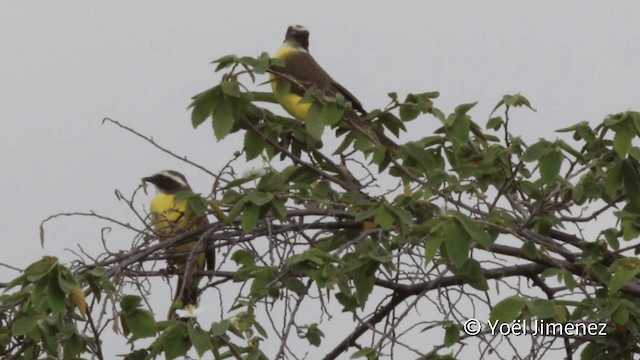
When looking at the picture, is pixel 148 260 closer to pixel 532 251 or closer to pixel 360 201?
pixel 360 201

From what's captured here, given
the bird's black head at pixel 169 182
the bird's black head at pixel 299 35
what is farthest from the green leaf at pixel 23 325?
the bird's black head at pixel 299 35

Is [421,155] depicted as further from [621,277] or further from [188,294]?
[188,294]

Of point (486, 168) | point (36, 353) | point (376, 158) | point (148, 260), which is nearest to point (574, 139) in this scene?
point (486, 168)

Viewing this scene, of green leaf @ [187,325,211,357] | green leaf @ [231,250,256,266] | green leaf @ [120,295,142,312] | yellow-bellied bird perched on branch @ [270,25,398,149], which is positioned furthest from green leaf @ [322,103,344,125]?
green leaf @ [187,325,211,357]

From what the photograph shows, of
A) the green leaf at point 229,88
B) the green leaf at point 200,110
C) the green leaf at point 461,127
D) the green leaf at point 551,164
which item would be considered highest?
the green leaf at point 461,127

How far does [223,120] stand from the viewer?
16.3ft

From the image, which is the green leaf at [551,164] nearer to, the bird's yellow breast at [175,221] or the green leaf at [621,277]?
the green leaf at [621,277]

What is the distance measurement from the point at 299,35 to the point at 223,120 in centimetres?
320

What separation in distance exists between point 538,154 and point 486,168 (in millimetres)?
446

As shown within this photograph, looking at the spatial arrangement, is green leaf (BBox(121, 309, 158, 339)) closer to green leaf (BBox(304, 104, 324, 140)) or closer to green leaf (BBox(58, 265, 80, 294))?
green leaf (BBox(58, 265, 80, 294))

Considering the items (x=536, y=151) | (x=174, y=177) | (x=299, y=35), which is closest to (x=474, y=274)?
(x=536, y=151)

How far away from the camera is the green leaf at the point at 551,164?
4832 mm

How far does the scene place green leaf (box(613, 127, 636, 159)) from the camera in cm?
496

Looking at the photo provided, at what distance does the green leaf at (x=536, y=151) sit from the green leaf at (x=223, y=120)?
902mm
